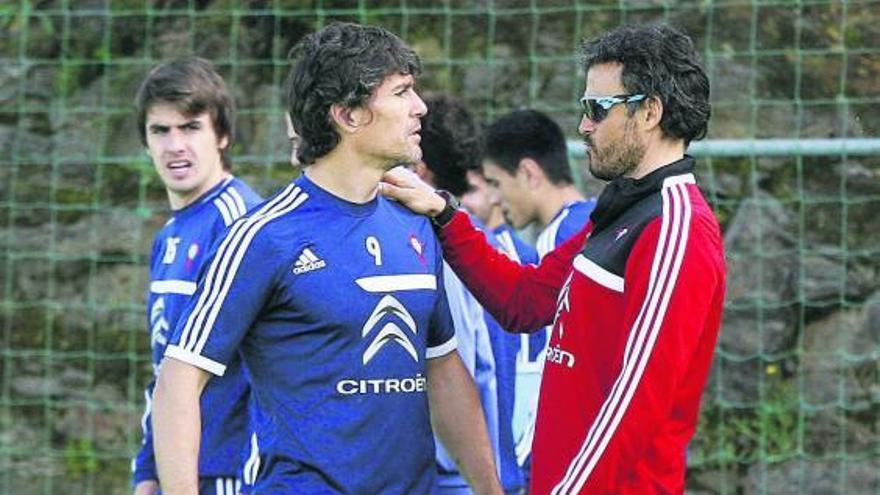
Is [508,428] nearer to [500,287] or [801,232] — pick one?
[500,287]

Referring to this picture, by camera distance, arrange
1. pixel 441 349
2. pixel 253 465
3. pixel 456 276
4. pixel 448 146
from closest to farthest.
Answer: pixel 441 349 → pixel 253 465 → pixel 456 276 → pixel 448 146

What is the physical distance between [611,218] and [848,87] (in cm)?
365

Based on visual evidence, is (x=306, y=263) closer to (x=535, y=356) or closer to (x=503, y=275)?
(x=503, y=275)

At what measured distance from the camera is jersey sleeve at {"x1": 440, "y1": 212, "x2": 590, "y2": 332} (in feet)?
15.4

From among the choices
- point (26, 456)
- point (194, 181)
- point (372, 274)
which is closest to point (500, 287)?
point (372, 274)

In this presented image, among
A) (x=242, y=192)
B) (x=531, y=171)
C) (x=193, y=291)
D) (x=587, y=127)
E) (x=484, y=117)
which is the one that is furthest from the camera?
(x=484, y=117)

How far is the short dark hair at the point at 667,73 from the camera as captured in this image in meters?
4.12

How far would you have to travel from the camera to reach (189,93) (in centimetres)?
564

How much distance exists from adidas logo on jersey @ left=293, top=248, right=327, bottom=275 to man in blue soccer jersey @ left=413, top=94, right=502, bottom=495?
88 cm

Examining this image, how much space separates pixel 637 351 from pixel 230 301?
96cm

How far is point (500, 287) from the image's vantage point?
4.71m

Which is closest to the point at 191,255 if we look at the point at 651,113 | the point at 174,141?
the point at 174,141

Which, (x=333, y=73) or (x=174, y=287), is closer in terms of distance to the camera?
(x=333, y=73)

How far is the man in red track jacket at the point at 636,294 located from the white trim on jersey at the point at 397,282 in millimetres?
329
